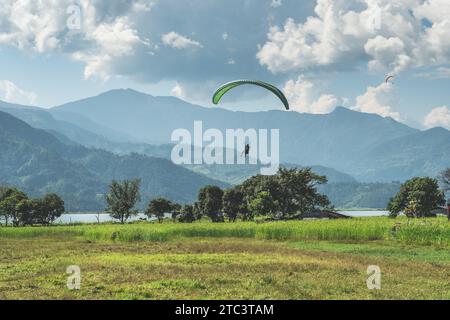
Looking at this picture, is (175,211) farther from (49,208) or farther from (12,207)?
(12,207)

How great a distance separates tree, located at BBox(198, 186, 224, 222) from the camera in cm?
12600

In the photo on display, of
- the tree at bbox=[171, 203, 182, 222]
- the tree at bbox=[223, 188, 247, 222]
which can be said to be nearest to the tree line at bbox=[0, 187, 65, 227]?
the tree at bbox=[171, 203, 182, 222]

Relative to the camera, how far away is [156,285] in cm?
2459

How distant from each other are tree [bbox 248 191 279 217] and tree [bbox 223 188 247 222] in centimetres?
595

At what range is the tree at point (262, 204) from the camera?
118 m

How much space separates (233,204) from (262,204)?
33.5ft

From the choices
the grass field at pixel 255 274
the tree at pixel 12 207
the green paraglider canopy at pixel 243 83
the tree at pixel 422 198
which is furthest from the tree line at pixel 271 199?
the green paraglider canopy at pixel 243 83

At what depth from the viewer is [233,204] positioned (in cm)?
12681

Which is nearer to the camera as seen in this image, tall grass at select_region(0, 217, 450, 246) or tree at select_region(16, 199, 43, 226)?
tall grass at select_region(0, 217, 450, 246)

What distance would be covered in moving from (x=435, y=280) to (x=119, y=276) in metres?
15.4

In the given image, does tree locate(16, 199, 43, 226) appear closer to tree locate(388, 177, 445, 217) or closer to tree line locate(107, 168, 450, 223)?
tree line locate(107, 168, 450, 223)

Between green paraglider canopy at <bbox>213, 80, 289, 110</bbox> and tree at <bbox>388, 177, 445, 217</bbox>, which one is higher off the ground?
A: green paraglider canopy at <bbox>213, 80, 289, 110</bbox>
